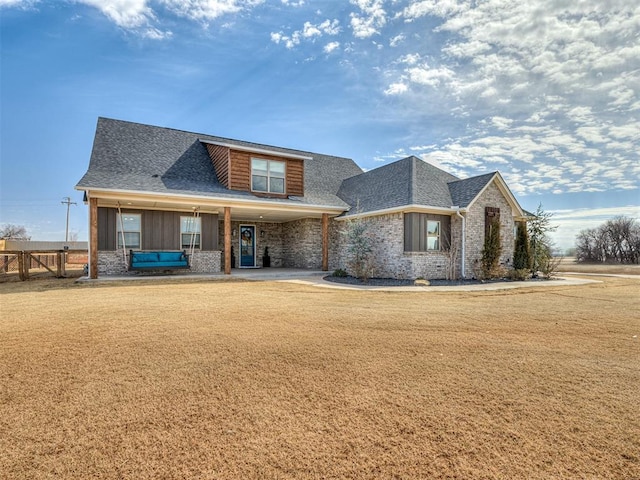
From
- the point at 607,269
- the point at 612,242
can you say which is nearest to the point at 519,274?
the point at 607,269

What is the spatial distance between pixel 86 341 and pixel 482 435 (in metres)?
4.90

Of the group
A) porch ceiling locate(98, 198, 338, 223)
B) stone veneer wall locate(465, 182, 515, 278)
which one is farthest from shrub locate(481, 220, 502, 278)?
porch ceiling locate(98, 198, 338, 223)

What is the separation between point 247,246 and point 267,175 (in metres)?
5.14

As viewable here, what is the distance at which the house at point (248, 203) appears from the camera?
43.1ft

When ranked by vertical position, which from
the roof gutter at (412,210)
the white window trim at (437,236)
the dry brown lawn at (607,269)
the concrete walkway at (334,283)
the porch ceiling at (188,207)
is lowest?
the dry brown lawn at (607,269)

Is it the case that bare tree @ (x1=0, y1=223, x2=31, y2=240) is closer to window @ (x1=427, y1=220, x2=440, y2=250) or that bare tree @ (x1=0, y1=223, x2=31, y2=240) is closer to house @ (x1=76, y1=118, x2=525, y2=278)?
house @ (x1=76, y1=118, x2=525, y2=278)

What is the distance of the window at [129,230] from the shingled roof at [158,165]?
72.7 inches

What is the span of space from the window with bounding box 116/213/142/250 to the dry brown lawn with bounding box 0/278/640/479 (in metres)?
8.36

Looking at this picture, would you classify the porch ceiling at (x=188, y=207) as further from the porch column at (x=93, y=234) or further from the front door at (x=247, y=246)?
the front door at (x=247, y=246)

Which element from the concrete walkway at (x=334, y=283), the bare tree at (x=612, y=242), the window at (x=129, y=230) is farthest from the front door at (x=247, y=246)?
the bare tree at (x=612, y=242)

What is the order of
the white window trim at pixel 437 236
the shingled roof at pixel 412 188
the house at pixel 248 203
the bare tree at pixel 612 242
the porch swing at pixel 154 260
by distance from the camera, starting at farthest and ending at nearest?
the bare tree at pixel 612 242
the shingled roof at pixel 412 188
the white window trim at pixel 437 236
the house at pixel 248 203
the porch swing at pixel 154 260

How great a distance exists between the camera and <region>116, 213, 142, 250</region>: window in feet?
44.9

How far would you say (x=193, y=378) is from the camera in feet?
11.0

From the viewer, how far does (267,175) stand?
15484mm
